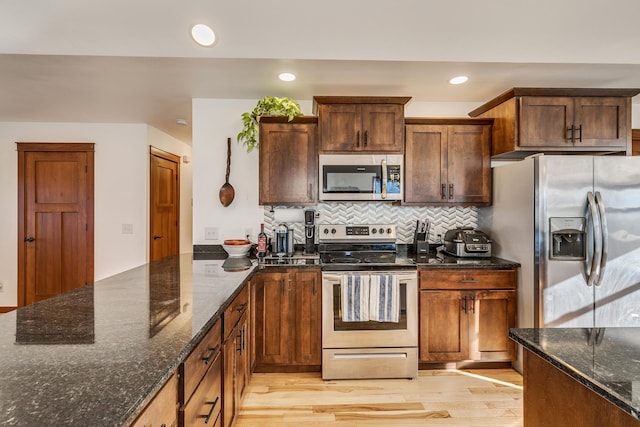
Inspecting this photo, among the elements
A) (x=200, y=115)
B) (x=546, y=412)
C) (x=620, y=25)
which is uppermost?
(x=620, y=25)

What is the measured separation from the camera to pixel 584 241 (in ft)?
7.69

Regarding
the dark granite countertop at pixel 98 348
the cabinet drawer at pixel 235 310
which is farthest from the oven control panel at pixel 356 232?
the dark granite countertop at pixel 98 348

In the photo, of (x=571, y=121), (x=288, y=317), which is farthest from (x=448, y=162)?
(x=288, y=317)

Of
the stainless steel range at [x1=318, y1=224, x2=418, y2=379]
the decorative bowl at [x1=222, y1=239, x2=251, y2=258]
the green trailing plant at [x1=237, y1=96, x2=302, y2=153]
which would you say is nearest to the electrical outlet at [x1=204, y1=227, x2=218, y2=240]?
the decorative bowl at [x1=222, y1=239, x2=251, y2=258]

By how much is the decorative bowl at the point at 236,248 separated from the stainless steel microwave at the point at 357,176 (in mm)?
794

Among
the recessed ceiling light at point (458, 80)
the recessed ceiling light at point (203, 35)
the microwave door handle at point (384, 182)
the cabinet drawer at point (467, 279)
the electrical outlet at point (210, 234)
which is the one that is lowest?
the cabinet drawer at point (467, 279)

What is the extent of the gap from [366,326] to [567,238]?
159 centimetres

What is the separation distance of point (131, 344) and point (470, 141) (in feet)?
9.67

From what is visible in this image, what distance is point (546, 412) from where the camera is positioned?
104 cm

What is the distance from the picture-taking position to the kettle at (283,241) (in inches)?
117

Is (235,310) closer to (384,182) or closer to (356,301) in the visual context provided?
(356,301)

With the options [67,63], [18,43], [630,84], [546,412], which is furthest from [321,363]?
[630,84]

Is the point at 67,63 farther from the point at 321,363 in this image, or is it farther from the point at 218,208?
the point at 321,363

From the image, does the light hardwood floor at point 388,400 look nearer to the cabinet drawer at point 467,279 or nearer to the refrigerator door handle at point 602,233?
the cabinet drawer at point 467,279
